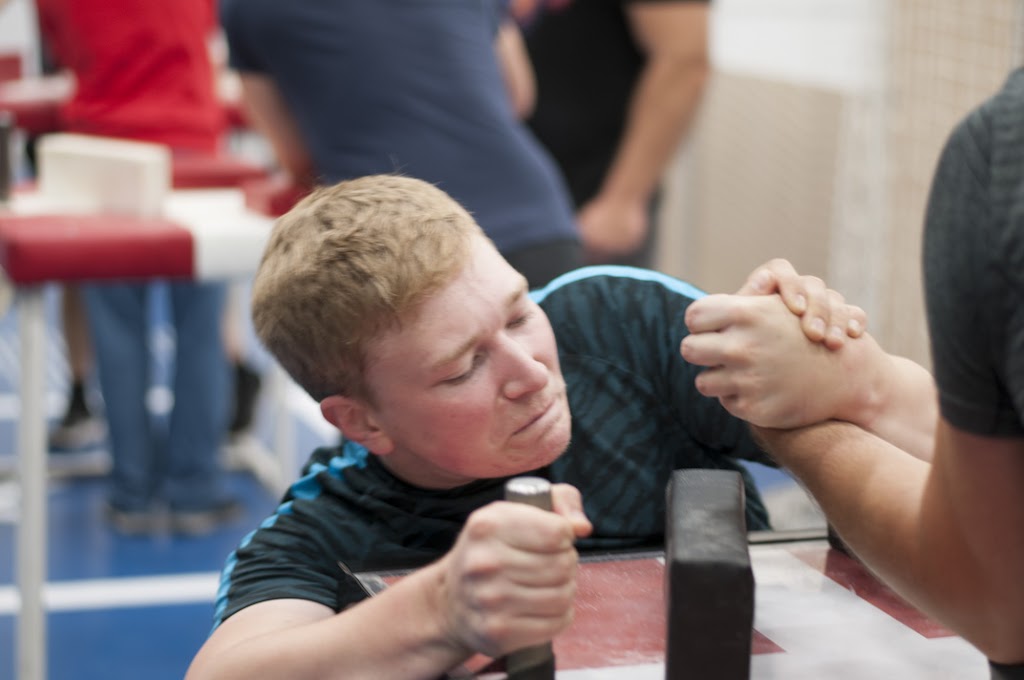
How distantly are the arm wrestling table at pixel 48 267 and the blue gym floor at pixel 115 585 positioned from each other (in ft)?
0.89

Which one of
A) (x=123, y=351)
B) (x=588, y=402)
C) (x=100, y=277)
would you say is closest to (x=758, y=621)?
(x=588, y=402)

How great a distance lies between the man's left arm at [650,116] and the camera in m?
3.00

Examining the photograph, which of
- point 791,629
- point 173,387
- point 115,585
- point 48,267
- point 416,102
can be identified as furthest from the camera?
point 173,387

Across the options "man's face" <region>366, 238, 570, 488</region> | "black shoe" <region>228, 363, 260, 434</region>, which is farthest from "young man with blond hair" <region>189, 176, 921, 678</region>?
"black shoe" <region>228, 363, 260, 434</region>

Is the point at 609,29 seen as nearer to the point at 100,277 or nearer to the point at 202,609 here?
the point at 100,277

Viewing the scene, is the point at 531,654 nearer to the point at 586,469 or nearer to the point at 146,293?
the point at 586,469

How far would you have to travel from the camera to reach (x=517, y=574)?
2.92 feet

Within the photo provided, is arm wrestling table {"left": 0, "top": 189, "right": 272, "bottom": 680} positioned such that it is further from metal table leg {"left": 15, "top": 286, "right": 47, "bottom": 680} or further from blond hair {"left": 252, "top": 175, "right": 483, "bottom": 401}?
blond hair {"left": 252, "top": 175, "right": 483, "bottom": 401}

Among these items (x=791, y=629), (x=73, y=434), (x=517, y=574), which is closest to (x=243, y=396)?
(x=73, y=434)

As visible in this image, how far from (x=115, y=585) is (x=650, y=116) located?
1696 mm

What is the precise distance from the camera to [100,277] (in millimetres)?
2568

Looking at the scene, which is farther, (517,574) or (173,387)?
(173,387)

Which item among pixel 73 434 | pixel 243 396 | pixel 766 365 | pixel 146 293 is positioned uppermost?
pixel 766 365

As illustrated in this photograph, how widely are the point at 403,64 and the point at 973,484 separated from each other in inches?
63.4
